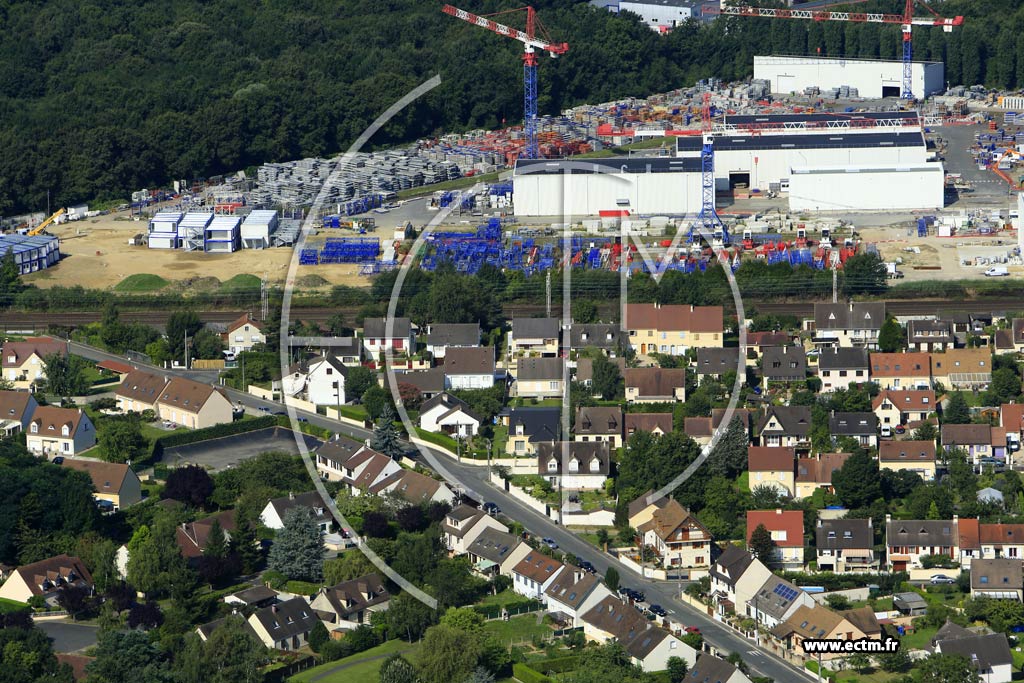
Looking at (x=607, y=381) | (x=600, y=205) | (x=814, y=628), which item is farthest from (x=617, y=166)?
(x=814, y=628)

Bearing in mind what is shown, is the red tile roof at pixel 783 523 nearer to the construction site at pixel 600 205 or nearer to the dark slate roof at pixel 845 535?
the dark slate roof at pixel 845 535

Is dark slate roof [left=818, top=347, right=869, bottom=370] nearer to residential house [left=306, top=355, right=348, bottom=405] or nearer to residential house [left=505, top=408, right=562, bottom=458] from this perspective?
residential house [left=505, top=408, right=562, bottom=458]

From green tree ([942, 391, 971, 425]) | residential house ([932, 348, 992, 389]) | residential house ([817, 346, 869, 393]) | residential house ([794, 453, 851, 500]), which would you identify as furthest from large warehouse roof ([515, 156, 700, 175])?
residential house ([794, 453, 851, 500])

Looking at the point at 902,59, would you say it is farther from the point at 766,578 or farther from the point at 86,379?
the point at 766,578

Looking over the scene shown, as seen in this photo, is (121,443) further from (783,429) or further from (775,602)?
(775,602)

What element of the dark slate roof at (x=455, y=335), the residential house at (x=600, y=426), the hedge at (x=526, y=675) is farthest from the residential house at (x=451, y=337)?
the hedge at (x=526, y=675)

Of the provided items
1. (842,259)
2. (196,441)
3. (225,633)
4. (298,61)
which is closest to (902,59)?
(298,61)
